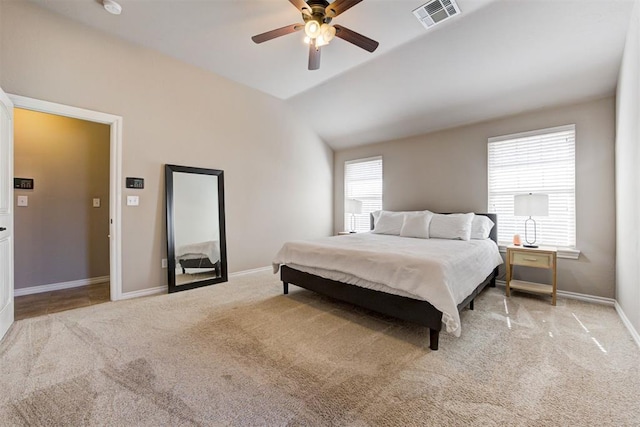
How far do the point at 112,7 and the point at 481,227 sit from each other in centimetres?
494

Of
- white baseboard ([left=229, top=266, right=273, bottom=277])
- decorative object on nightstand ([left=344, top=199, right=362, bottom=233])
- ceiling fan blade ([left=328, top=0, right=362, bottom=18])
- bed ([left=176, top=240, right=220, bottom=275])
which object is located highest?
ceiling fan blade ([left=328, top=0, right=362, bottom=18])

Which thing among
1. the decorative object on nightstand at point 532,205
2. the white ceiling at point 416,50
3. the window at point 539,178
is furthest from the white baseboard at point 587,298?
the white ceiling at point 416,50

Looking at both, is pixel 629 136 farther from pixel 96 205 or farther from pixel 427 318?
pixel 96 205

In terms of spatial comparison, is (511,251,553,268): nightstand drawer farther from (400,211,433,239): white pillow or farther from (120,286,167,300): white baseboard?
(120,286,167,300): white baseboard

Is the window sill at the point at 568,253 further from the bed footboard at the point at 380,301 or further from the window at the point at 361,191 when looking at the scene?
the window at the point at 361,191

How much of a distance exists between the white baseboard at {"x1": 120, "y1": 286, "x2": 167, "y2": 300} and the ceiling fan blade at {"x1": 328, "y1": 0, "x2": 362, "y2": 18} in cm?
364

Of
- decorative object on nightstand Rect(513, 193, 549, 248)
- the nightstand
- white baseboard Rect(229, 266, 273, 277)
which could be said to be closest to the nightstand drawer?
the nightstand

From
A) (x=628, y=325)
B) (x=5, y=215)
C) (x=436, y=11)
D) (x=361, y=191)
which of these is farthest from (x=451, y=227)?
(x=5, y=215)

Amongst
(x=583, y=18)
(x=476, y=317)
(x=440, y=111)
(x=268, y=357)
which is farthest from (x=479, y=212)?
(x=268, y=357)

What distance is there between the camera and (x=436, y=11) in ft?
8.71

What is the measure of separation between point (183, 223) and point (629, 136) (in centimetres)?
492

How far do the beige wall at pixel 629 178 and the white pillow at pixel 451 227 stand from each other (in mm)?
1421

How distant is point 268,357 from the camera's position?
199cm

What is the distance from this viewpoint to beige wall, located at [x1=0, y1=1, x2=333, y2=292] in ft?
9.03
